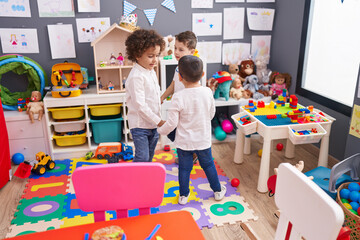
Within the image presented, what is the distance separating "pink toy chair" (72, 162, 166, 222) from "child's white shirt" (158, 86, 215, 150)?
87 cm

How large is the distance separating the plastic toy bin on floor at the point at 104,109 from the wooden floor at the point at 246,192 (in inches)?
34.2

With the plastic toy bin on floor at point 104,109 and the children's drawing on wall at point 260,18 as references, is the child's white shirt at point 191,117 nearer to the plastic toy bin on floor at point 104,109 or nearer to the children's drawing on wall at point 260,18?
the plastic toy bin on floor at point 104,109

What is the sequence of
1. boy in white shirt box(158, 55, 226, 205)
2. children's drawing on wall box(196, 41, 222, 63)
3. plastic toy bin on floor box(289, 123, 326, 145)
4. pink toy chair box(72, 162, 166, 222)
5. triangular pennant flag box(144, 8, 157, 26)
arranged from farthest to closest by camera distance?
1. children's drawing on wall box(196, 41, 222, 63)
2. triangular pennant flag box(144, 8, 157, 26)
3. plastic toy bin on floor box(289, 123, 326, 145)
4. boy in white shirt box(158, 55, 226, 205)
5. pink toy chair box(72, 162, 166, 222)

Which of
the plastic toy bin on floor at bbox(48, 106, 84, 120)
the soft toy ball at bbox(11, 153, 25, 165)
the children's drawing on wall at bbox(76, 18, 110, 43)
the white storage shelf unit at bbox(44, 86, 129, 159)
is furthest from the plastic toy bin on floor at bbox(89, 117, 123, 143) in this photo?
the children's drawing on wall at bbox(76, 18, 110, 43)

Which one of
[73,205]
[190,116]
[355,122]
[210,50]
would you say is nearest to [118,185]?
[190,116]

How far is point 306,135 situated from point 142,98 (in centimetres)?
127

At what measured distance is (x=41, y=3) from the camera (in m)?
3.11

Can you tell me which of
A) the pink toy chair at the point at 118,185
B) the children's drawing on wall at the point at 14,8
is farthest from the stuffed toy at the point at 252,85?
the pink toy chair at the point at 118,185

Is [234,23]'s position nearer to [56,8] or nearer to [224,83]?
[224,83]

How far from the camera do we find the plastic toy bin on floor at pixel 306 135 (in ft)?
7.92

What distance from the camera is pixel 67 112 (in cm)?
308

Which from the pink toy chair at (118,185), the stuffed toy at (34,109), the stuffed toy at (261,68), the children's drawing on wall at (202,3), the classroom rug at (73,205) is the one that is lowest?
the classroom rug at (73,205)

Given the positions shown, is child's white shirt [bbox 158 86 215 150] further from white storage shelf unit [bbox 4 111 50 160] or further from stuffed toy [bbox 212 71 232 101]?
white storage shelf unit [bbox 4 111 50 160]

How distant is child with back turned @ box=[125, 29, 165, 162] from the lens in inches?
81.2
